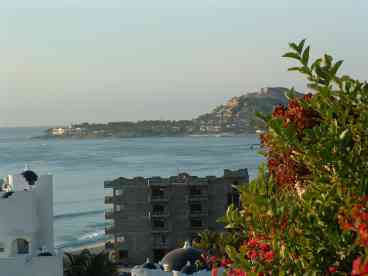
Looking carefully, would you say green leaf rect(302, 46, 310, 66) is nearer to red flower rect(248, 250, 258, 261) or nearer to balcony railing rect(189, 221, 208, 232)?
red flower rect(248, 250, 258, 261)

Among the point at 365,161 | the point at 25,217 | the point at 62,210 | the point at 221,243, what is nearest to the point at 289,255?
the point at 365,161

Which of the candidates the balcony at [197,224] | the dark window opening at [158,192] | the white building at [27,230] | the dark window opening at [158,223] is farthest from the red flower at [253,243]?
the dark window opening at [158,192]

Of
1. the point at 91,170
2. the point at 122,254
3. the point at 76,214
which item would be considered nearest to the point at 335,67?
Result: the point at 122,254

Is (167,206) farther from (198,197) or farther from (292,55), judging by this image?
(292,55)

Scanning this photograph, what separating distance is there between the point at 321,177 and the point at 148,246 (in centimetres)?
4676

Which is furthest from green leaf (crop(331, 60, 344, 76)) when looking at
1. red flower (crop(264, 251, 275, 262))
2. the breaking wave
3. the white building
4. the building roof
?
the breaking wave

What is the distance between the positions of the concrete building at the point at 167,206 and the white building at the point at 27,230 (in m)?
20.9

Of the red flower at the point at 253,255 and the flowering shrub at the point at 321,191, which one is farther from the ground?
the flowering shrub at the point at 321,191

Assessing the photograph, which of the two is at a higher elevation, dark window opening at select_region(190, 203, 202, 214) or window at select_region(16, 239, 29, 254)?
window at select_region(16, 239, 29, 254)

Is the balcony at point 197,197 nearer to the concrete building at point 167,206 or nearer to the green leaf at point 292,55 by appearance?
the concrete building at point 167,206

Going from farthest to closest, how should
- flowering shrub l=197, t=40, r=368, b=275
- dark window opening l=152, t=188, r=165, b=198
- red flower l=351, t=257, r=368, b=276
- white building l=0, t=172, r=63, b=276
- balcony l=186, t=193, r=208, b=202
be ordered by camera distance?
dark window opening l=152, t=188, r=165, b=198 < balcony l=186, t=193, r=208, b=202 < white building l=0, t=172, r=63, b=276 < flowering shrub l=197, t=40, r=368, b=275 < red flower l=351, t=257, r=368, b=276

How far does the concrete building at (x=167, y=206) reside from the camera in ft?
171

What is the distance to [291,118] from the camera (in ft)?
25.1

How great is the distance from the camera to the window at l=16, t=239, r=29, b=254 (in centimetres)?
2941
